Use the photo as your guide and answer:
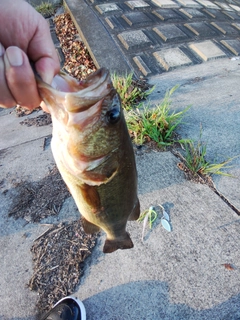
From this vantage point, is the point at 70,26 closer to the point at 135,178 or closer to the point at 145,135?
the point at 145,135

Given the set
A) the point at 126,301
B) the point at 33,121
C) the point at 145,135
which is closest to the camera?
the point at 126,301

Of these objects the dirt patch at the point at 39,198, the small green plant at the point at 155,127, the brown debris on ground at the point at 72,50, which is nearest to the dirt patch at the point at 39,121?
the brown debris on ground at the point at 72,50

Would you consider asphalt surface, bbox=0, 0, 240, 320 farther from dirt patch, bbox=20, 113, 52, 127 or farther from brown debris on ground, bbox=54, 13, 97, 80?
brown debris on ground, bbox=54, 13, 97, 80

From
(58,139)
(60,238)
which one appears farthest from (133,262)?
(58,139)

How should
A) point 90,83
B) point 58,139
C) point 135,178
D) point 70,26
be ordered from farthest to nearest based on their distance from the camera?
point 70,26 < point 135,178 < point 58,139 < point 90,83

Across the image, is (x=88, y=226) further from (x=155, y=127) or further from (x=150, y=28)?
(x=150, y=28)

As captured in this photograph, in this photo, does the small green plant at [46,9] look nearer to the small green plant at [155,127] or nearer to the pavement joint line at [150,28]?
the pavement joint line at [150,28]
